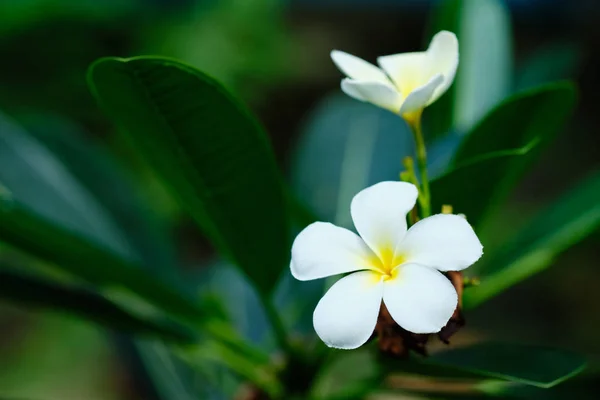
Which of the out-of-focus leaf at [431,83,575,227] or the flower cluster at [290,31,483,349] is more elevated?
the out-of-focus leaf at [431,83,575,227]

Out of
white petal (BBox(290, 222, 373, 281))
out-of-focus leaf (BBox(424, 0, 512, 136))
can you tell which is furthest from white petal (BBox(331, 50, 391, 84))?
out-of-focus leaf (BBox(424, 0, 512, 136))

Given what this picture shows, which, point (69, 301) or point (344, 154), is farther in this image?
point (344, 154)

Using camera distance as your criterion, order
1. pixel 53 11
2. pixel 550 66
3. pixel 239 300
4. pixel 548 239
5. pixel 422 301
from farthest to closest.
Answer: pixel 53 11 < pixel 239 300 < pixel 550 66 < pixel 548 239 < pixel 422 301

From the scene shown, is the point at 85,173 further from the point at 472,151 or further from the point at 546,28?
the point at 546,28

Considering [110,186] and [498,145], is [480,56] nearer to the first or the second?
[498,145]

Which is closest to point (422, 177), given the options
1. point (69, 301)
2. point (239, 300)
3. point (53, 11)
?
point (69, 301)

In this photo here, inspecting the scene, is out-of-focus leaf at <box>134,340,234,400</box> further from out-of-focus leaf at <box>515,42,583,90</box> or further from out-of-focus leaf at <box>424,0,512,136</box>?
out-of-focus leaf at <box>515,42,583,90</box>
